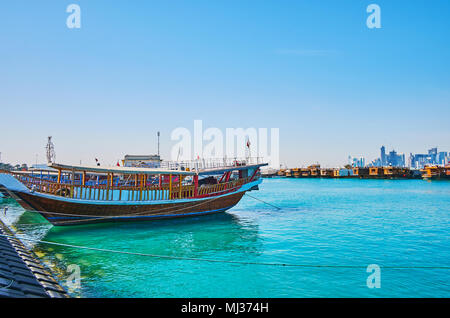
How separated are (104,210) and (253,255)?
1133 centimetres

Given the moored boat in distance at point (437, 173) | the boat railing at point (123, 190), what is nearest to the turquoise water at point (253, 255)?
the boat railing at point (123, 190)

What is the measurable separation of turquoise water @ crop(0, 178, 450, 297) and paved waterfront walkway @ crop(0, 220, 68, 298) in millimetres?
796

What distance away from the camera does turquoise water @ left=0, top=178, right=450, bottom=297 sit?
9742mm

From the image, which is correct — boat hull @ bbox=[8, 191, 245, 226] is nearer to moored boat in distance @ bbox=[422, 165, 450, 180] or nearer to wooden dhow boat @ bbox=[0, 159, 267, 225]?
wooden dhow boat @ bbox=[0, 159, 267, 225]

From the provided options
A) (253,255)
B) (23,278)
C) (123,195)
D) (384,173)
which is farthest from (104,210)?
(384,173)

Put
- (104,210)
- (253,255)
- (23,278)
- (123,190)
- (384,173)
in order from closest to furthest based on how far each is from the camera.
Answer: (23,278) → (253,255) → (104,210) → (123,190) → (384,173)

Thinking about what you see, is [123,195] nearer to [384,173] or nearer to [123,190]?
[123,190]

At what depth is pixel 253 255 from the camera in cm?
1362

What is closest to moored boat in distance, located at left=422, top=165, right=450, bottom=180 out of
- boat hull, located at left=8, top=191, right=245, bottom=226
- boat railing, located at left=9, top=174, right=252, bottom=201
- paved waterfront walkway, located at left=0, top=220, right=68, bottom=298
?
boat railing, located at left=9, top=174, right=252, bottom=201

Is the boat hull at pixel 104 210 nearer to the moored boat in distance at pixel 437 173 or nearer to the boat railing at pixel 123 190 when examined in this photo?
the boat railing at pixel 123 190

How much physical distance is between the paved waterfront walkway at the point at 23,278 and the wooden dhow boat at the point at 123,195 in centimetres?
641

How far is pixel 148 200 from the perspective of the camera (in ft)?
69.2
